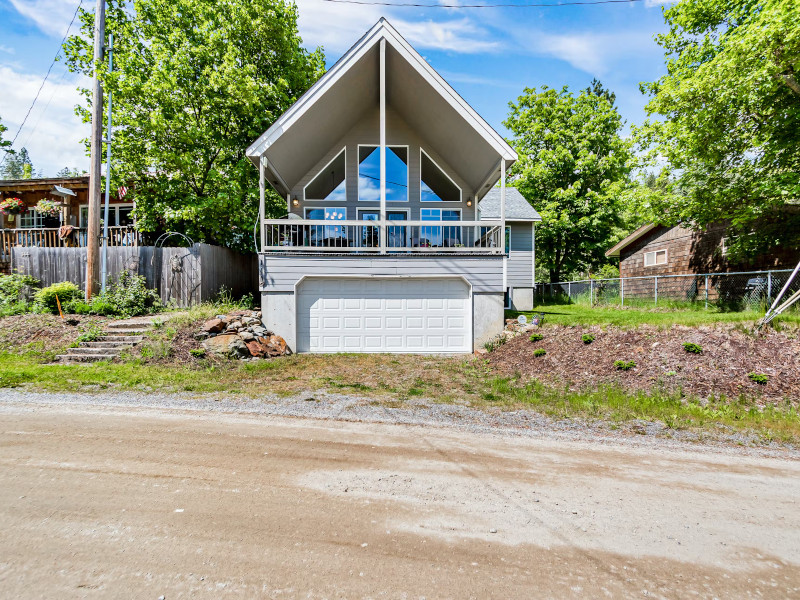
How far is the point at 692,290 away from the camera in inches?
568

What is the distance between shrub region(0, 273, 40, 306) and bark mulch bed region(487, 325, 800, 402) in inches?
534

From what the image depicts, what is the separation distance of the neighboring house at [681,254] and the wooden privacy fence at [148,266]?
16.2 m

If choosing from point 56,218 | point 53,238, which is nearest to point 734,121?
point 53,238

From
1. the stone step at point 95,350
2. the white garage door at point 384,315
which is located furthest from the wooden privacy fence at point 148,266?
the white garage door at point 384,315

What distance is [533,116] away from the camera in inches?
961

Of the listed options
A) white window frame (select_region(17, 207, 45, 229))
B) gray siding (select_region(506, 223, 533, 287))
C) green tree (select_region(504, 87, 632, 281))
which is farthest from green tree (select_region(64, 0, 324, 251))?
green tree (select_region(504, 87, 632, 281))

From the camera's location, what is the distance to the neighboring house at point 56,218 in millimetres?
14639

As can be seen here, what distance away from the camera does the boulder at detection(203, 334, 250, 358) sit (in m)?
9.05

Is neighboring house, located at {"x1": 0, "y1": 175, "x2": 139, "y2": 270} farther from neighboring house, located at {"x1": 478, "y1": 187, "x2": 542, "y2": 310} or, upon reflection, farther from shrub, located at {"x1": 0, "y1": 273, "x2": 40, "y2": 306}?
neighboring house, located at {"x1": 478, "y1": 187, "x2": 542, "y2": 310}

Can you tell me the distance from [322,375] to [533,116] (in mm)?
A: 22739

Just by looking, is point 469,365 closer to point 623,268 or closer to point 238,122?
point 238,122

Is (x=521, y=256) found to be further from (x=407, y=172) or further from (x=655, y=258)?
(x=407, y=172)

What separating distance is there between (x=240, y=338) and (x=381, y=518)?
7.58 m

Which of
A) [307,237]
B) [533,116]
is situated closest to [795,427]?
[307,237]
